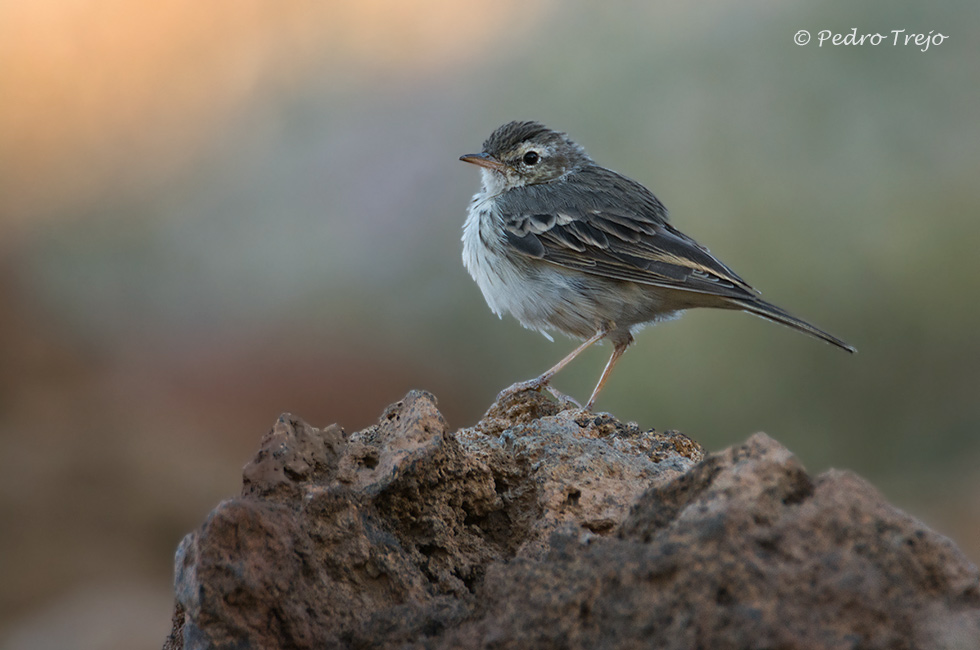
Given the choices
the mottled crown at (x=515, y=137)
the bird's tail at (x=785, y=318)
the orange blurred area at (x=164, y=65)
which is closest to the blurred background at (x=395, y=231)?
the orange blurred area at (x=164, y=65)

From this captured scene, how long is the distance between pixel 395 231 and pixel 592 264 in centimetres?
771

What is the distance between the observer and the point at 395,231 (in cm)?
1367

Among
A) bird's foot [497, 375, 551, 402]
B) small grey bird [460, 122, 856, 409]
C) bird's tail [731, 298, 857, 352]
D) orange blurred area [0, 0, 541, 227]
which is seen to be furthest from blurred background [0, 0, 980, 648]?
bird's foot [497, 375, 551, 402]

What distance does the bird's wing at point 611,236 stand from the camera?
6043mm

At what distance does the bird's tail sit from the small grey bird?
1 centimetres

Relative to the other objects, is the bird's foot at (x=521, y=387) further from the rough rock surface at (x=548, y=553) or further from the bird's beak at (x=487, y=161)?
the bird's beak at (x=487, y=161)

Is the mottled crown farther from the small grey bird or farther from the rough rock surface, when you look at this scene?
the rough rock surface

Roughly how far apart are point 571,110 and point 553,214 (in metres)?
7.21

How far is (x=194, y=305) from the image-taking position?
45.2ft

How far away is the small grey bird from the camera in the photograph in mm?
6078

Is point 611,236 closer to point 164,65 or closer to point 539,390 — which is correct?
point 539,390

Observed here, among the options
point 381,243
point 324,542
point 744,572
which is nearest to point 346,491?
point 324,542

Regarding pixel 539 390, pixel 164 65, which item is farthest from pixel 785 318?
pixel 164 65

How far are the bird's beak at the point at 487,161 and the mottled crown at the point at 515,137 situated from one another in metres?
0.08
